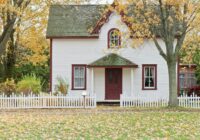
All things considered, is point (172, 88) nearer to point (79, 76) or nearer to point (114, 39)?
point (114, 39)

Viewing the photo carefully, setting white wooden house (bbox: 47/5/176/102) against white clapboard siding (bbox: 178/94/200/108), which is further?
white wooden house (bbox: 47/5/176/102)

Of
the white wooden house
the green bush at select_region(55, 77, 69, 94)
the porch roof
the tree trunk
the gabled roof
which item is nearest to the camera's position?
the tree trunk

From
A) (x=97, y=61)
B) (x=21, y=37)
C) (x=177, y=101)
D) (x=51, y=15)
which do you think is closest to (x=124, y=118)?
(x=177, y=101)

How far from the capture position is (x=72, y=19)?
35.7 m

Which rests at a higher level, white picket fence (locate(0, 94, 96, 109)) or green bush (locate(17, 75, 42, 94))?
green bush (locate(17, 75, 42, 94))

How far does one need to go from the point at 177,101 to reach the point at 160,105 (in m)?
1.99

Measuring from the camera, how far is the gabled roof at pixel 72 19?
113 ft

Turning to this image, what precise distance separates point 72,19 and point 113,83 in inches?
231

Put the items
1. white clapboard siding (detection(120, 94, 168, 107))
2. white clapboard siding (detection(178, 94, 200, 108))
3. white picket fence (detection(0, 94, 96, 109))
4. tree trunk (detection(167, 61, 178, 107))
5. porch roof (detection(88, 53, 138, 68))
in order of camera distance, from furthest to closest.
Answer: porch roof (detection(88, 53, 138, 68)), white clapboard siding (detection(120, 94, 168, 107)), white picket fence (detection(0, 94, 96, 109)), white clapboard siding (detection(178, 94, 200, 108)), tree trunk (detection(167, 61, 178, 107))

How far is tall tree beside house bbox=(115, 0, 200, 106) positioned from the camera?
2661 cm

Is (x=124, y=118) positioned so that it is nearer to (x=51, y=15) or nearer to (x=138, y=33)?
(x=138, y=33)

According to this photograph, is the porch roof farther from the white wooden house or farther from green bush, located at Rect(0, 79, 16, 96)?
green bush, located at Rect(0, 79, 16, 96)

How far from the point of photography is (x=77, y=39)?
34.7m

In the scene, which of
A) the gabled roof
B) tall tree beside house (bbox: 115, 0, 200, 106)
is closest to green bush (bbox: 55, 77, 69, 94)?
the gabled roof
